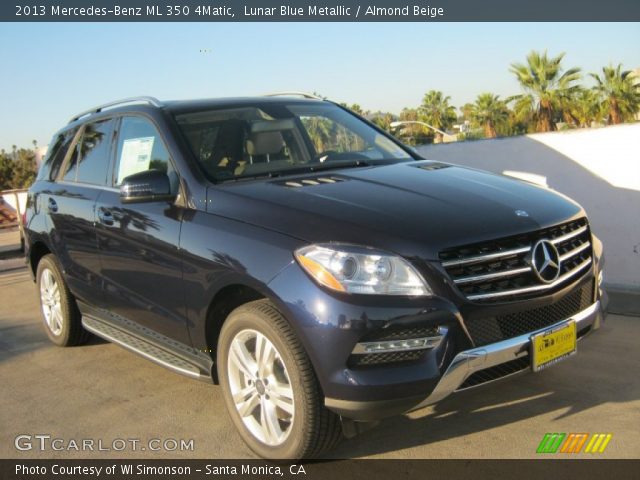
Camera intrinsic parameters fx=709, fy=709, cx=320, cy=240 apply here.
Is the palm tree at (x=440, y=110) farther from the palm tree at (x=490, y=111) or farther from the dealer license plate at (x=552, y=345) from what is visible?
the dealer license plate at (x=552, y=345)

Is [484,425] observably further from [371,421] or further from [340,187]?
[340,187]

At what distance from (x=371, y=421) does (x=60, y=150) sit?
398cm

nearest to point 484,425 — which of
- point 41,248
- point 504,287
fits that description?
point 504,287

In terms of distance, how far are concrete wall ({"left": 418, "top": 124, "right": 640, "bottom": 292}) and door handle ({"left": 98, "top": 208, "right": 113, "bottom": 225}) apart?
406 centimetres

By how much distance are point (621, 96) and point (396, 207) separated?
2105 inches

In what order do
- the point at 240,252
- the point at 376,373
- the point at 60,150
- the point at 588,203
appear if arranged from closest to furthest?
the point at 376,373 < the point at 240,252 < the point at 60,150 < the point at 588,203

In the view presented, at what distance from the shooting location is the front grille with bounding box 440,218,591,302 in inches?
119

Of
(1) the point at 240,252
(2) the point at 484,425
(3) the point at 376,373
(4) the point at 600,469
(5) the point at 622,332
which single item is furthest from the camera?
(5) the point at 622,332

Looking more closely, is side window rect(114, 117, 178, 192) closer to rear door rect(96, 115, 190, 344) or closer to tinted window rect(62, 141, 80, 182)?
rear door rect(96, 115, 190, 344)

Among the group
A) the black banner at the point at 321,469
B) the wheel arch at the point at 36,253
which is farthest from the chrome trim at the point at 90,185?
the black banner at the point at 321,469

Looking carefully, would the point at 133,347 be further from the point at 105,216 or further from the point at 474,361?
the point at 474,361

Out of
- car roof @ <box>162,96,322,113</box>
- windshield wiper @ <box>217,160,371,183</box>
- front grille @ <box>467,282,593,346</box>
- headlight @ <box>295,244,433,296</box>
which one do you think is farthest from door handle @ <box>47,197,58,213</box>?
front grille @ <box>467,282,593,346</box>

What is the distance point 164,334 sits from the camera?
4117mm

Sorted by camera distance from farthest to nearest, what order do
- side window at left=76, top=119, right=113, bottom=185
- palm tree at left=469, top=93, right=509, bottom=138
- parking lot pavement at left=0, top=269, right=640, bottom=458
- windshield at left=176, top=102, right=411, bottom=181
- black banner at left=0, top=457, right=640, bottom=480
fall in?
palm tree at left=469, top=93, right=509, bottom=138
side window at left=76, top=119, right=113, bottom=185
windshield at left=176, top=102, right=411, bottom=181
parking lot pavement at left=0, top=269, right=640, bottom=458
black banner at left=0, top=457, right=640, bottom=480
